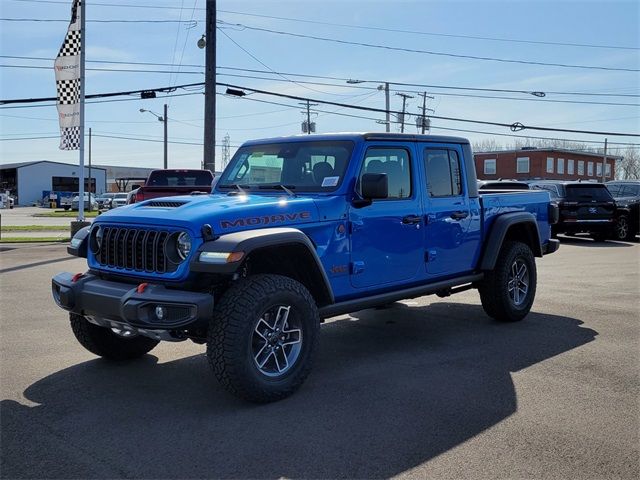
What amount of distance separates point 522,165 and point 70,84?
173ft

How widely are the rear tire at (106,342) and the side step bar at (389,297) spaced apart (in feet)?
5.76

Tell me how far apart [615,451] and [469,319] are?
366cm

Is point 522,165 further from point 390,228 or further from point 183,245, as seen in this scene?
point 183,245

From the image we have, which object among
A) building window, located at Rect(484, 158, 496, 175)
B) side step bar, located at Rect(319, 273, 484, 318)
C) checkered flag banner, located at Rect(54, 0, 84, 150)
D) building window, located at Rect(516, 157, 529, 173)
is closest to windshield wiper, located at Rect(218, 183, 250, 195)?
side step bar, located at Rect(319, 273, 484, 318)

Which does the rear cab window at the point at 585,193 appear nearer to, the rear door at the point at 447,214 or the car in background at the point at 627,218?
the car in background at the point at 627,218

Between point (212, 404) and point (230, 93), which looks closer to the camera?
point (212, 404)

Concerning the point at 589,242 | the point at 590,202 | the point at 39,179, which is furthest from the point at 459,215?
the point at 39,179

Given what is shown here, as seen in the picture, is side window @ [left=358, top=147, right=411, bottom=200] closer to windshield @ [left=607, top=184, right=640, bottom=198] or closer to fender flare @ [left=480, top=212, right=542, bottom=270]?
fender flare @ [left=480, top=212, right=542, bottom=270]

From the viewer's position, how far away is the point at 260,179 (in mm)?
5699

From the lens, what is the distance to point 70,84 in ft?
60.8

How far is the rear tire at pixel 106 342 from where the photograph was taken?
5199 millimetres

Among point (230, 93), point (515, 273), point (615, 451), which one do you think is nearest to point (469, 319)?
point (515, 273)

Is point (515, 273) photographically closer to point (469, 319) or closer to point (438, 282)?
point (469, 319)

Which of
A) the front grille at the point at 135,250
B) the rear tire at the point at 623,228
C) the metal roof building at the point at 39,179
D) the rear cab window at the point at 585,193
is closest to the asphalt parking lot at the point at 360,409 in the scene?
the front grille at the point at 135,250
